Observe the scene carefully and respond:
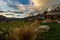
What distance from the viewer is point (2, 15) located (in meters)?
7.59

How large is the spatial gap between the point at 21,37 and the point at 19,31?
0.40ft

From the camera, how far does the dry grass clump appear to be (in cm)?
303

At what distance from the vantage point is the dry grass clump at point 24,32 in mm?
3033

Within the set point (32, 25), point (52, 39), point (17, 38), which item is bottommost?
point (52, 39)

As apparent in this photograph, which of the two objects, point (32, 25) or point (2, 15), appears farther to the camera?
point (2, 15)

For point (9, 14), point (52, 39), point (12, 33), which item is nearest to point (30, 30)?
point (12, 33)

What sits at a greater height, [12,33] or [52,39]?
[12,33]

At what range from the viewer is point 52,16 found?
1130 cm

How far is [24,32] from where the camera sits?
10.0ft

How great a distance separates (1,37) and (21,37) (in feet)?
4.01

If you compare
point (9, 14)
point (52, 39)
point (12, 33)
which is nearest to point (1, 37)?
point (12, 33)

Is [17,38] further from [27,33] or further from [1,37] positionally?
[1,37]

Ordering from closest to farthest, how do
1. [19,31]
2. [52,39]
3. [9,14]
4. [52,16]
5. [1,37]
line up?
[19,31] < [1,37] < [52,39] < [9,14] < [52,16]

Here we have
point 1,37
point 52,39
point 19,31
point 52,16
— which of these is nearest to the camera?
point 19,31
